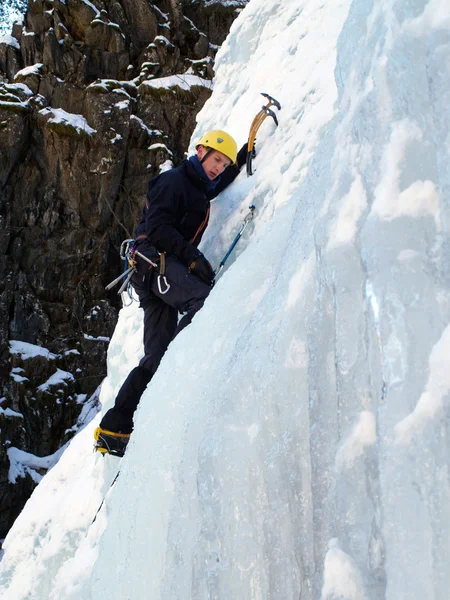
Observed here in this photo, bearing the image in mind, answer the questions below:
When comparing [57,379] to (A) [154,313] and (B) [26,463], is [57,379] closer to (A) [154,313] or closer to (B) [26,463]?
(B) [26,463]

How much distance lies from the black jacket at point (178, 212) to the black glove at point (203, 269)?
1.1 inches

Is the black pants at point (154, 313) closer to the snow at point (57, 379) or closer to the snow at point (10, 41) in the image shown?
the snow at point (57, 379)

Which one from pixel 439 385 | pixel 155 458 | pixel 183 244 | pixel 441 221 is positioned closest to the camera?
pixel 439 385

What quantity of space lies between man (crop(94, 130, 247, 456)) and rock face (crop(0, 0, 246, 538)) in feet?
34.9

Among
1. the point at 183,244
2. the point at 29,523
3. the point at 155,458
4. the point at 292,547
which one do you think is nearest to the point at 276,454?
the point at 292,547

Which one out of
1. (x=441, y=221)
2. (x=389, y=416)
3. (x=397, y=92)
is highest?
(x=397, y=92)

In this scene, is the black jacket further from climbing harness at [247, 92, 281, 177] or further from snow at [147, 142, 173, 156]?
snow at [147, 142, 173, 156]

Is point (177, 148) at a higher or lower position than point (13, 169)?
lower

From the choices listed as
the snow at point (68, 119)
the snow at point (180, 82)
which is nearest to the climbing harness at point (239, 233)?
the snow at point (68, 119)

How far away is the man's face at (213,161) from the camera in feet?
10.7

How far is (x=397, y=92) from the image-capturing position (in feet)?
4.53

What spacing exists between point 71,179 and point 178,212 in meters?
11.7

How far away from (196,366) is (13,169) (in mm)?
13617

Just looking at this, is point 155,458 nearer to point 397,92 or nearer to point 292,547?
point 292,547
